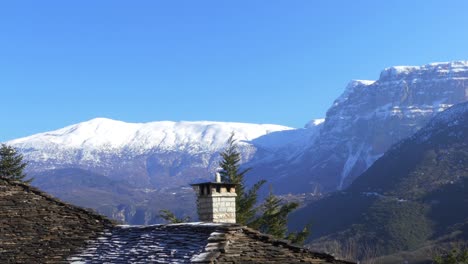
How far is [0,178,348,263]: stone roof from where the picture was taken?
1520 centimetres

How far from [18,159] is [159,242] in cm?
3602

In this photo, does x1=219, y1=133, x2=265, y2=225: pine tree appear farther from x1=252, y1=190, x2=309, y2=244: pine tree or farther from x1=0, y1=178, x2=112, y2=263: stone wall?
x1=0, y1=178, x2=112, y2=263: stone wall

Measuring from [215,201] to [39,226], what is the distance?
5.16 m

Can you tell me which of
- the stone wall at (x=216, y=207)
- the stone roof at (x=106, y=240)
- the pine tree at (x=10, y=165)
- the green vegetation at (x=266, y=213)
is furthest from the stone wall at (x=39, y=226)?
the pine tree at (x=10, y=165)

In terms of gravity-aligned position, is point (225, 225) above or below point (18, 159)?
below

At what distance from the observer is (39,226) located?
18375 millimetres

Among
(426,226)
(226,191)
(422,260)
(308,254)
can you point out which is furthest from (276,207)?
(426,226)

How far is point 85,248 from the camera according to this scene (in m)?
17.3

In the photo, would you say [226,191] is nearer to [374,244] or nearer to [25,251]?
[25,251]

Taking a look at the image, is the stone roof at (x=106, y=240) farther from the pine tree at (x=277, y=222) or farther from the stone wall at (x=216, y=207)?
the pine tree at (x=277, y=222)

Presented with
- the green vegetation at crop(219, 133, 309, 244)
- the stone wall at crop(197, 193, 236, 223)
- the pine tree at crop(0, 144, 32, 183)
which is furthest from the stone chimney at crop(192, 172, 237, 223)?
the pine tree at crop(0, 144, 32, 183)

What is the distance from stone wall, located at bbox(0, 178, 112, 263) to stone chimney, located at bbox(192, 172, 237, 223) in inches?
117

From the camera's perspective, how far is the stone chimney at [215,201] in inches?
725

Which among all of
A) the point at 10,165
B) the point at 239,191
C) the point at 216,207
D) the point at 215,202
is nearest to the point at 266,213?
the point at 239,191
